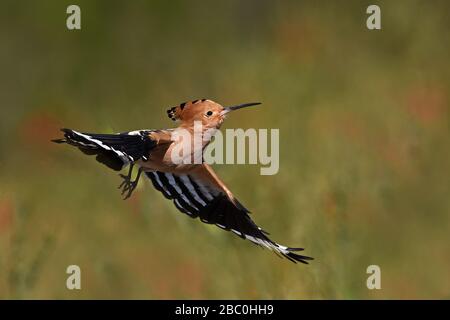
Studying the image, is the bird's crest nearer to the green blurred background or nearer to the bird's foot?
the bird's foot

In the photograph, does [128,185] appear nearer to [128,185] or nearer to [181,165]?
[128,185]

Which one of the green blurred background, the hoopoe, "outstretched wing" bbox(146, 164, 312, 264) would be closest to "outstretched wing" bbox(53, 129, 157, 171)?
the hoopoe

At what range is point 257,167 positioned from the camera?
2.93 metres

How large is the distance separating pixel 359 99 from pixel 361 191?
80cm

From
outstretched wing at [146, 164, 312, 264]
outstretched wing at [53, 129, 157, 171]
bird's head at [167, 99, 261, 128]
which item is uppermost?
bird's head at [167, 99, 261, 128]

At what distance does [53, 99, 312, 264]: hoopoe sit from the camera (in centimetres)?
143

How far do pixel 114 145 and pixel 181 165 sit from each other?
0.14 metres

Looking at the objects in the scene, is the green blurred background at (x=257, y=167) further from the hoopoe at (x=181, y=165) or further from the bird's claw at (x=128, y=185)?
the bird's claw at (x=128, y=185)

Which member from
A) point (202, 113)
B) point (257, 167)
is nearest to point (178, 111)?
point (202, 113)

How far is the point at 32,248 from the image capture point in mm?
2773
